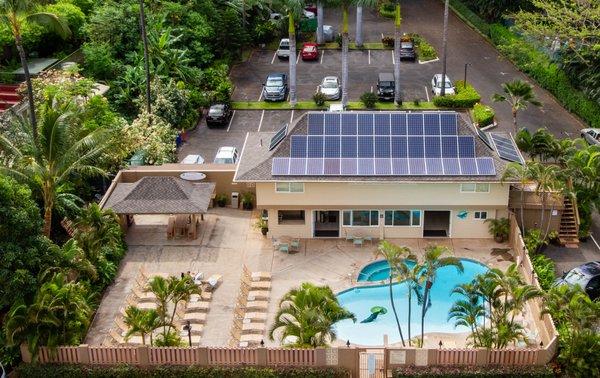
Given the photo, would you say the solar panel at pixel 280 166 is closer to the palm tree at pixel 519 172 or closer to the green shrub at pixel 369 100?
the palm tree at pixel 519 172

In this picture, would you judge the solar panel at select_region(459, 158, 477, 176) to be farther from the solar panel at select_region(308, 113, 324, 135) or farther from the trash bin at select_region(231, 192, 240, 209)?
the trash bin at select_region(231, 192, 240, 209)

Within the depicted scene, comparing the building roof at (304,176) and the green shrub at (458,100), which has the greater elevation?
the building roof at (304,176)

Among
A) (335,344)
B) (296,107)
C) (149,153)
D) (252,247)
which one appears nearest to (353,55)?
(296,107)

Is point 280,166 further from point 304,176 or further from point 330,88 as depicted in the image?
point 330,88

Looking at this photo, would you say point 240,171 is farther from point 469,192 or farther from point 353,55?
point 353,55

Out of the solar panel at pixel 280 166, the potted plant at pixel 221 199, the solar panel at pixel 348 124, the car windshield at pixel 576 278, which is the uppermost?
the solar panel at pixel 348 124

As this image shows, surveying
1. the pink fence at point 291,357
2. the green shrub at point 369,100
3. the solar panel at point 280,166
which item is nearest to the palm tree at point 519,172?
the solar panel at point 280,166
